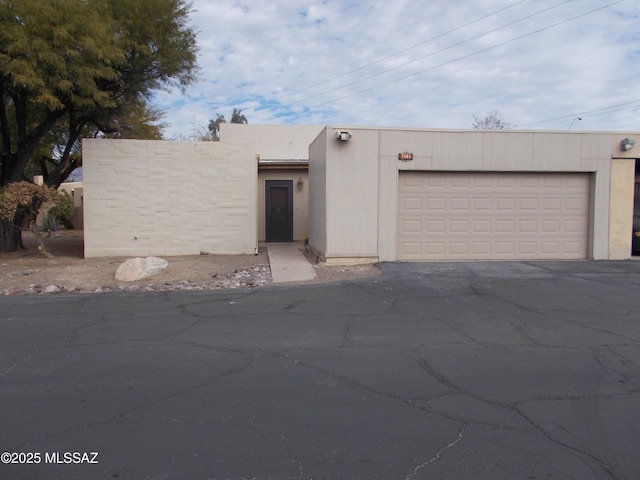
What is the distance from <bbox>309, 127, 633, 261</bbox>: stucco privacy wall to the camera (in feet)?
42.8

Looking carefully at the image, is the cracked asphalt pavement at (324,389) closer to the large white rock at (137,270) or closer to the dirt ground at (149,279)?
the dirt ground at (149,279)

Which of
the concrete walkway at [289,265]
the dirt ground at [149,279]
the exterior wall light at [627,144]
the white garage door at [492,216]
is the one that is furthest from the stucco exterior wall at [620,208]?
the concrete walkway at [289,265]

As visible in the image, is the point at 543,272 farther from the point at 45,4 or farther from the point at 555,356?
the point at 45,4

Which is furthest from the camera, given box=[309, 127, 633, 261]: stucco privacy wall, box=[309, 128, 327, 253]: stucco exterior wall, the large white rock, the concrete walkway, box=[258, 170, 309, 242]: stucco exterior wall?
box=[258, 170, 309, 242]: stucco exterior wall

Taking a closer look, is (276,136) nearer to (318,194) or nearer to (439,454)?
(318,194)

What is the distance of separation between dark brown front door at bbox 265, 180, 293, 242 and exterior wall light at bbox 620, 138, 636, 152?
1107cm

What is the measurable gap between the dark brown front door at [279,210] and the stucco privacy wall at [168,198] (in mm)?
3715

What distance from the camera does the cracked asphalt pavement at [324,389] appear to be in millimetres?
3600

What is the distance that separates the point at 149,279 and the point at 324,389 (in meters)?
7.86

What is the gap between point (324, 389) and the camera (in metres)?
4.92

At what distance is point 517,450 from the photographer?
12.3ft

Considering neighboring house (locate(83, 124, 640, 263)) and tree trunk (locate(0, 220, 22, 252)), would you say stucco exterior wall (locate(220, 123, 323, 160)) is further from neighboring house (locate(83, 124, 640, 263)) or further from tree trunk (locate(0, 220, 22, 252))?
tree trunk (locate(0, 220, 22, 252))

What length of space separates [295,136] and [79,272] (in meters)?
13.1

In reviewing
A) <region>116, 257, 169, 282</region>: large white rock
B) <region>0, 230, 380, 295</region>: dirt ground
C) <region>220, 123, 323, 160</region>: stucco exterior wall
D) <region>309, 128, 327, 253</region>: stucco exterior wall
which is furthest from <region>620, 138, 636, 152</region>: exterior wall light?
<region>220, 123, 323, 160</region>: stucco exterior wall
